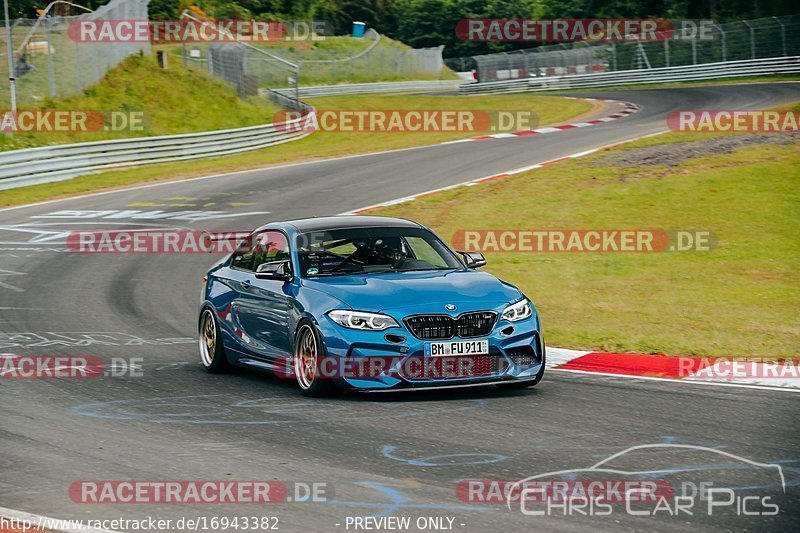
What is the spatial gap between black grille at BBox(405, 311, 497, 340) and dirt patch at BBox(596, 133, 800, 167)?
16.9m

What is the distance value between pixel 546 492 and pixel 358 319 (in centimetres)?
326

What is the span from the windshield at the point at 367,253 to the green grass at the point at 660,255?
7.61 ft

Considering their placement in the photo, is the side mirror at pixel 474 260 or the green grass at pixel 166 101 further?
the green grass at pixel 166 101

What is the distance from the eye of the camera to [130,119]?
40.6m

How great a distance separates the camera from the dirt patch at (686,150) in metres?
26.0

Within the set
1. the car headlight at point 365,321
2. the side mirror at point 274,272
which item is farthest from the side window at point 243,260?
the car headlight at point 365,321

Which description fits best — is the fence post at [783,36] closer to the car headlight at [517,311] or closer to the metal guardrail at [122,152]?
the metal guardrail at [122,152]

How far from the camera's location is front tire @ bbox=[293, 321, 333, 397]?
30.9 feet

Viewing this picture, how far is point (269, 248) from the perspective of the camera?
440 inches

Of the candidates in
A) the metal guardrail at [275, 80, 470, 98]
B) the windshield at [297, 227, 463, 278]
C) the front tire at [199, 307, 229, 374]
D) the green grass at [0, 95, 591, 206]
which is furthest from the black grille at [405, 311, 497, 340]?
the metal guardrail at [275, 80, 470, 98]

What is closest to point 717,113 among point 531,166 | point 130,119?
point 531,166

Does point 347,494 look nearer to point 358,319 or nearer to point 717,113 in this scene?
point 358,319

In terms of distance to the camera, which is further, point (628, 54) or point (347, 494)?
point (628, 54)

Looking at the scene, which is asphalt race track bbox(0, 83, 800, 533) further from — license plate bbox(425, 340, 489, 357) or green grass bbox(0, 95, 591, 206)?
green grass bbox(0, 95, 591, 206)
